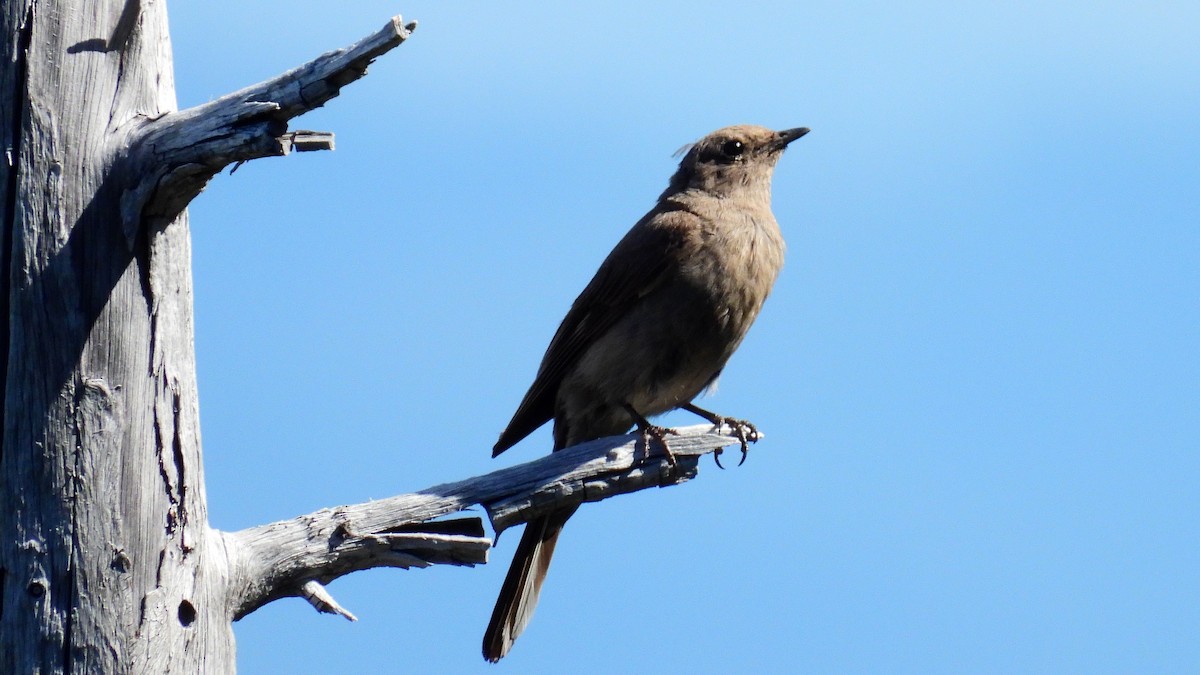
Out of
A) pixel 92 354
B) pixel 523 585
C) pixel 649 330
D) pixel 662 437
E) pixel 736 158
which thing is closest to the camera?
pixel 92 354

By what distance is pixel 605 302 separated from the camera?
647cm

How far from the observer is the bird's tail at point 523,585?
5.62 metres

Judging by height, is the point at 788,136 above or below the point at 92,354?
above

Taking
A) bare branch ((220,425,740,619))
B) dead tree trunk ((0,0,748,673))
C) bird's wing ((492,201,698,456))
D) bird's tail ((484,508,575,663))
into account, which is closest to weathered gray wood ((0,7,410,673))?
dead tree trunk ((0,0,748,673))

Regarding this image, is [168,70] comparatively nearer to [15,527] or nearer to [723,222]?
[15,527]

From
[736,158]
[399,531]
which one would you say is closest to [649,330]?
[736,158]

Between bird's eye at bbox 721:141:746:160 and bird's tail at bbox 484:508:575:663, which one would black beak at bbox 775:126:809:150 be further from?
bird's tail at bbox 484:508:575:663

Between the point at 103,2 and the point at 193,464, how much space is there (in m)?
1.44

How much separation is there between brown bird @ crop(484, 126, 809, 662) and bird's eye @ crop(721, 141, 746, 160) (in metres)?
0.53

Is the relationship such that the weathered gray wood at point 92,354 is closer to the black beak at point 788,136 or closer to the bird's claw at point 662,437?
the bird's claw at point 662,437

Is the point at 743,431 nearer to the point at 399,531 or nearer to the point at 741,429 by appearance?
the point at 741,429

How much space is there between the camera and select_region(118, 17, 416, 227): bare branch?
331 cm

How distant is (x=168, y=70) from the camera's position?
12.9 feet

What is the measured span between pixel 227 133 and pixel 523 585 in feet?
9.64
